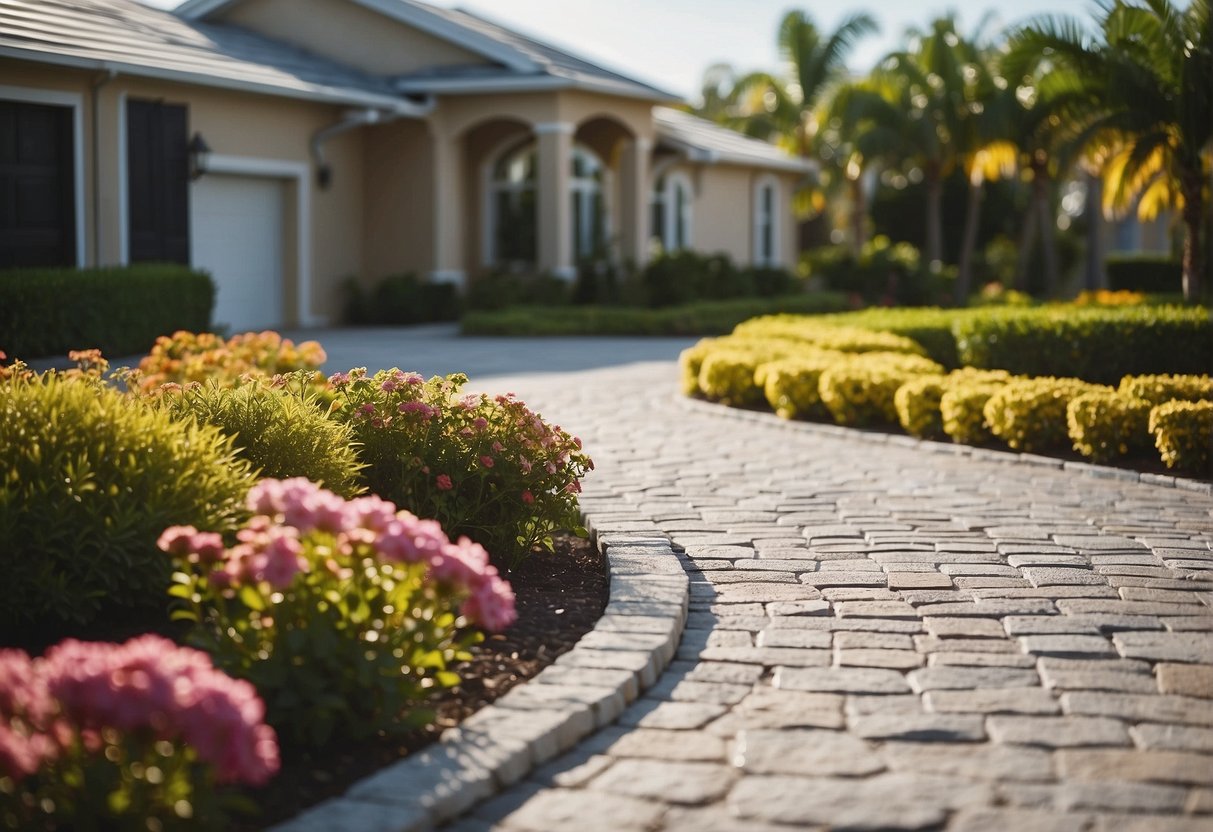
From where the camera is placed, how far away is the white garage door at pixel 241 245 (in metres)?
19.9

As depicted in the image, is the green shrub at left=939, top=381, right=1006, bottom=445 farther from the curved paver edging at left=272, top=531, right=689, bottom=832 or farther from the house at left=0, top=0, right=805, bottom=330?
the house at left=0, top=0, right=805, bottom=330

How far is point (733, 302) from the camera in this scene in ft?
80.2

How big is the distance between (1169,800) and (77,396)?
152 inches

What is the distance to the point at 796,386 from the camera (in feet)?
38.8

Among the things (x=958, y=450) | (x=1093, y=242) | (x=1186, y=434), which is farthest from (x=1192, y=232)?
(x=1093, y=242)

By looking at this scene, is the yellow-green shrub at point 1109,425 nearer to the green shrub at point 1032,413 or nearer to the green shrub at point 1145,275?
the green shrub at point 1032,413

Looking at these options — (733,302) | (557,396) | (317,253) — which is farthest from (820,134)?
(557,396)

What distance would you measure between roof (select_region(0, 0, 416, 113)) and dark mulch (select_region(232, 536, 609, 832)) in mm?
11612

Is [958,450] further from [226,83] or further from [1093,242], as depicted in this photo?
A: [1093,242]

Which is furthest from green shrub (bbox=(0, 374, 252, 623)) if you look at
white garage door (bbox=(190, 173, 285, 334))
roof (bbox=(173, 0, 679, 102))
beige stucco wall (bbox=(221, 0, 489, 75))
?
beige stucco wall (bbox=(221, 0, 489, 75))

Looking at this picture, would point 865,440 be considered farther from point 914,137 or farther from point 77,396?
point 914,137

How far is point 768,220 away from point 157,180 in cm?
1888

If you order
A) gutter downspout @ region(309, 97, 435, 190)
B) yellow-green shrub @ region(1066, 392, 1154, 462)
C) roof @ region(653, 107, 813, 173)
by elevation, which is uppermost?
roof @ region(653, 107, 813, 173)

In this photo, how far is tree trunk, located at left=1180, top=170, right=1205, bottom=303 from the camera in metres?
16.5
